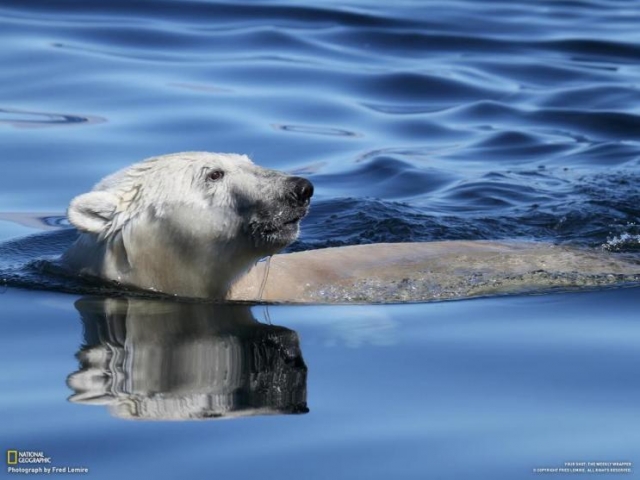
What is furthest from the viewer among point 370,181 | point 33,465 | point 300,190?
point 370,181

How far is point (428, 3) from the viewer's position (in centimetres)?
2145

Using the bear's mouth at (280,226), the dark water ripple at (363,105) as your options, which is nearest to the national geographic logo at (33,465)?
the bear's mouth at (280,226)

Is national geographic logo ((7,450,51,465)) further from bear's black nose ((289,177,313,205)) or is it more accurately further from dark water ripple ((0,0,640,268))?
dark water ripple ((0,0,640,268))

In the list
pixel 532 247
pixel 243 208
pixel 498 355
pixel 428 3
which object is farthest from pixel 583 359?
pixel 428 3

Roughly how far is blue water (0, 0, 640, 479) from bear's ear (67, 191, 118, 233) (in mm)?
514

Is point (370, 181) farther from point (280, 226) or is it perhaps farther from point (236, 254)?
point (280, 226)

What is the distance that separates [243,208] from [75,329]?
114cm

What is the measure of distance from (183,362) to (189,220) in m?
1.23

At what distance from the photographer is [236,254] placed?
753 centimetres

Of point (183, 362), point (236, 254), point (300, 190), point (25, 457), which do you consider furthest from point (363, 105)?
point (25, 457)

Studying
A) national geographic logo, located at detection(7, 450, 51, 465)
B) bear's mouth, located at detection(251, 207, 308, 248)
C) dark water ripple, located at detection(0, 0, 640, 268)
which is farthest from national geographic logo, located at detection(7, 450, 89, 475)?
dark water ripple, located at detection(0, 0, 640, 268)

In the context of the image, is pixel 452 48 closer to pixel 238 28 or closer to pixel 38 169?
pixel 238 28

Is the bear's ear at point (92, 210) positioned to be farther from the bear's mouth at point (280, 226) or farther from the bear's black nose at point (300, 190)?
the bear's black nose at point (300, 190)

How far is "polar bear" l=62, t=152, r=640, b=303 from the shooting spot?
Answer: 7.39 metres
